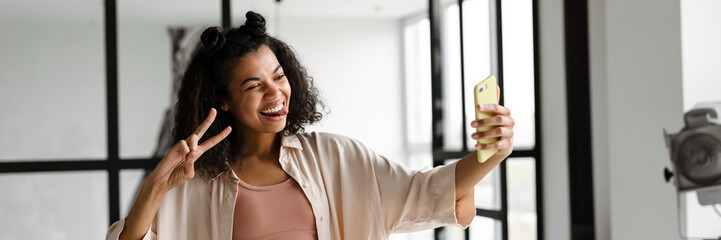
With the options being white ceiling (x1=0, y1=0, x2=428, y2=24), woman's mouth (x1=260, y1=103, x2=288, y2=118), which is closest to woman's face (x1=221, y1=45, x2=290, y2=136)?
woman's mouth (x1=260, y1=103, x2=288, y2=118)

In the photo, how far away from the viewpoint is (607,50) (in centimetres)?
297

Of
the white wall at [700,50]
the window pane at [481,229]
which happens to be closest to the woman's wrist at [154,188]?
the white wall at [700,50]

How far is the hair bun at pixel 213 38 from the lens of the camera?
5.23 ft

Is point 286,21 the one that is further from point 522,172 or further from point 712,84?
point 712,84

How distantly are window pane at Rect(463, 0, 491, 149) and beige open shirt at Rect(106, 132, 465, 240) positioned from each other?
1.73m

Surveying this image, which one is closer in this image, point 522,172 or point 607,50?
point 607,50

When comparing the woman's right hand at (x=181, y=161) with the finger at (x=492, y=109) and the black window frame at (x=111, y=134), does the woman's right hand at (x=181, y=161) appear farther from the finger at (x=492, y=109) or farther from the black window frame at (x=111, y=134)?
the black window frame at (x=111, y=134)

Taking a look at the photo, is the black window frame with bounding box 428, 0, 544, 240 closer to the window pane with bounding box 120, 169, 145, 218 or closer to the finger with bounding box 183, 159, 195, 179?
the window pane with bounding box 120, 169, 145, 218

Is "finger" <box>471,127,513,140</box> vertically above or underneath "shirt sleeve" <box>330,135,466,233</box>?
above

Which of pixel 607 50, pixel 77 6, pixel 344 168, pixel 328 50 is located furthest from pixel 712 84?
pixel 328 50

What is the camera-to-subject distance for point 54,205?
2.96 metres

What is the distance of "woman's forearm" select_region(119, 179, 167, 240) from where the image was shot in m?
1.49

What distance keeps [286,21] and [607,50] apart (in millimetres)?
5277

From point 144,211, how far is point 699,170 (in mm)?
1813
